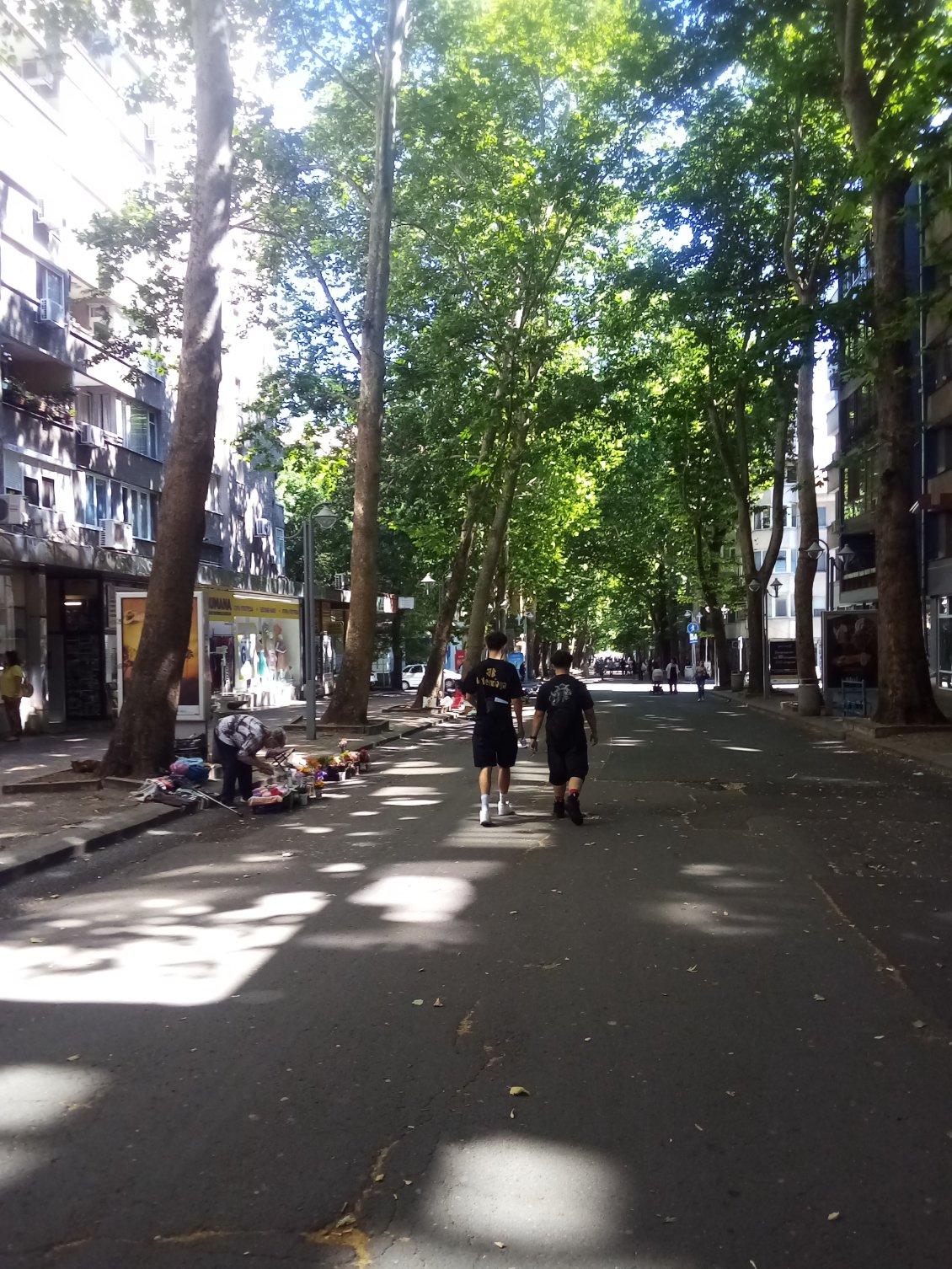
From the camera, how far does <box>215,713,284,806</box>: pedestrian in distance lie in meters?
12.7

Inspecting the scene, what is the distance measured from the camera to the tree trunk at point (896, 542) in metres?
20.8

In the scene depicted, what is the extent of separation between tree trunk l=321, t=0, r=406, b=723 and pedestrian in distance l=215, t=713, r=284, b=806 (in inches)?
400

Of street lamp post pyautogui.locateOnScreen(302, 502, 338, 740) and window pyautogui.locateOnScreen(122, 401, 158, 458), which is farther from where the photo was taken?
window pyautogui.locateOnScreen(122, 401, 158, 458)

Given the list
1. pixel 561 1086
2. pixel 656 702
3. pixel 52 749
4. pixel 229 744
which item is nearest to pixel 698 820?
pixel 229 744

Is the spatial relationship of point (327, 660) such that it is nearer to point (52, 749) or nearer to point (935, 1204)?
point (52, 749)

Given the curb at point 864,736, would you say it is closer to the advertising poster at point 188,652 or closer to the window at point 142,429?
the advertising poster at point 188,652

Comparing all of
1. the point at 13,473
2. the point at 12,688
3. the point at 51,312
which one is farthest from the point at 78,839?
the point at 51,312

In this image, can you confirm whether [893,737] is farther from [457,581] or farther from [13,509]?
[13,509]

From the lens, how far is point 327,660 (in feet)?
161

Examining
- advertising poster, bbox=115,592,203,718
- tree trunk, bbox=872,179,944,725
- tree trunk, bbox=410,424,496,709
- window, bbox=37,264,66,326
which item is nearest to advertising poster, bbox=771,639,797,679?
tree trunk, bbox=410,424,496,709

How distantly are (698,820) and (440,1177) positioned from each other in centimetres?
791

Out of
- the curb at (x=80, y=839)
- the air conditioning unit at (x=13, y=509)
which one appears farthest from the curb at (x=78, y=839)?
the air conditioning unit at (x=13, y=509)

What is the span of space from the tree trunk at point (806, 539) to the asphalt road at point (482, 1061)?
1980cm

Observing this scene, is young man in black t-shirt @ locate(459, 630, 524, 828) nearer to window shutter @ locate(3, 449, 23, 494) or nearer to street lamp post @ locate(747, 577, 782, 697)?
window shutter @ locate(3, 449, 23, 494)
